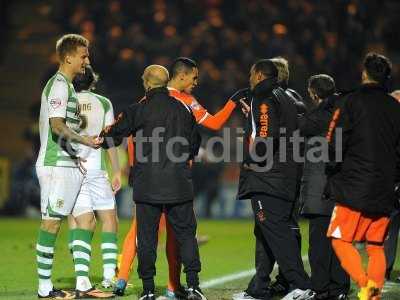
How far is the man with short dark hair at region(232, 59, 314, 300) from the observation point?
7.80 meters

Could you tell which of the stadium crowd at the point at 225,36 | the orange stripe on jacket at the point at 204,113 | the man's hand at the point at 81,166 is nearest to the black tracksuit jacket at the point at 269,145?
the orange stripe on jacket at the point at 204,113

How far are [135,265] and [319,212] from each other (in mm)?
3201

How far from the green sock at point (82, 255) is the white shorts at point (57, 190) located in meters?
0.31

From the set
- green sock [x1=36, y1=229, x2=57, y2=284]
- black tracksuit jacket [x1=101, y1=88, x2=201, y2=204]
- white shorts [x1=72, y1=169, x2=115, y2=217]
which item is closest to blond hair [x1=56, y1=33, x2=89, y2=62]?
black tracksuit jacket [x1=101, y1=88, x2=201, y2=204]

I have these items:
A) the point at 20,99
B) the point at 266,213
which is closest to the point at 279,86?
the point at 266,213

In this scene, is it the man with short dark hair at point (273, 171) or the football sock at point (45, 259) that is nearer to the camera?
the man with short dark hair at point (273, 171)

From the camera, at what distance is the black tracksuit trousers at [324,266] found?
810cm

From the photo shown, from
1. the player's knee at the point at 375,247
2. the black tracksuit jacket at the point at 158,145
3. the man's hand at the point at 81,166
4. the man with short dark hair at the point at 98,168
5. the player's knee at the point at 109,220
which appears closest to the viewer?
the player's knee at the point at 375,247

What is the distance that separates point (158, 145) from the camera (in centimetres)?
776

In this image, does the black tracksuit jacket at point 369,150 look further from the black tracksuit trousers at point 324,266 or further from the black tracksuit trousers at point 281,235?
the black tracksuit trousers at point 324,266

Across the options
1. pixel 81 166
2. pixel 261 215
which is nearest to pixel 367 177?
pixel 261 215

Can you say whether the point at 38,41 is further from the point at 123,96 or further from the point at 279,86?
the point at 279,86

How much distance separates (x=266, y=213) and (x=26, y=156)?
1327 centimetres

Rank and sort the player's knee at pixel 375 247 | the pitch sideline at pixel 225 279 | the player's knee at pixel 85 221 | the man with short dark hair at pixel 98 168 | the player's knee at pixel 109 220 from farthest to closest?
1. the pitch sideline at pixel 225 279
2. the player's knee at pixel 109 220
3. the man with short dark hair at pixel 98 168
4. the player's knee at pixel 85 221
5. the player's knee at pixel 375 247
